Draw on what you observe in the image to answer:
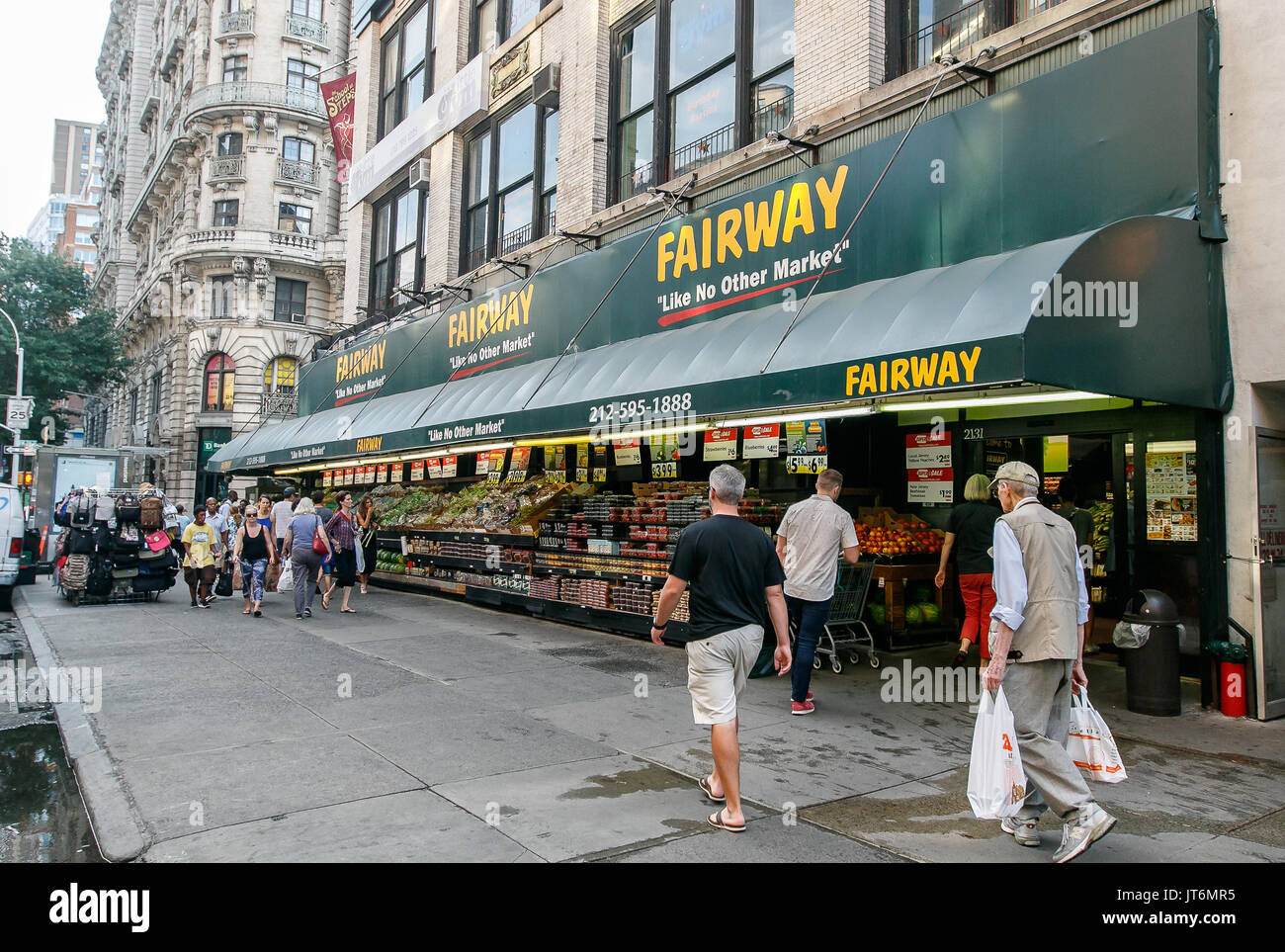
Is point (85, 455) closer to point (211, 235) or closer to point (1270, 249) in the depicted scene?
point (211, 235)

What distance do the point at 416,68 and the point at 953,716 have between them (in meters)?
19.2

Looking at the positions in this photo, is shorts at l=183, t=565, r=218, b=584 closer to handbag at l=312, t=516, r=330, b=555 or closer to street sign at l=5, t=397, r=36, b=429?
handbag at l=312, t=516, r=330, b=555

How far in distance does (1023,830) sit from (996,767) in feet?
1.50

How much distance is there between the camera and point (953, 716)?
23.5 ft

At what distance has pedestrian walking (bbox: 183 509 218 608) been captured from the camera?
14.0 metres

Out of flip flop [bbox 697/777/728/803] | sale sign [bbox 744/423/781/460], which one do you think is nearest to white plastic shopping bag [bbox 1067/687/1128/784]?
flip flop [bbox 697/777/728/803]

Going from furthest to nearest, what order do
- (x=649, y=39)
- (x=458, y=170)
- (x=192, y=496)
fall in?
(x=192, y=496) < (x=458, y=170) < (x=649, y=39)

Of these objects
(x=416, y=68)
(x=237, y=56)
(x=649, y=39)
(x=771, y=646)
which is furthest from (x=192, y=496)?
(x=771, y=646)

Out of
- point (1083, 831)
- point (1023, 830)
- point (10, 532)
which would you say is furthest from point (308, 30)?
point (1083, 831)

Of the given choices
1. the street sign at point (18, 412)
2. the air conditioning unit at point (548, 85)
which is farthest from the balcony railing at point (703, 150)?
the street sign at point (18, 412)

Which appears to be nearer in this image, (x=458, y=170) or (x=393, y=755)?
(x=393, y=755)

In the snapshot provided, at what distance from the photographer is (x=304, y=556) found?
13.0 m

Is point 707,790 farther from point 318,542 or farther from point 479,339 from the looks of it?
point 479,339

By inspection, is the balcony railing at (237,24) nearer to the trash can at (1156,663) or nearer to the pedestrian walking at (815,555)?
the pedestrian walking at (815,555)
